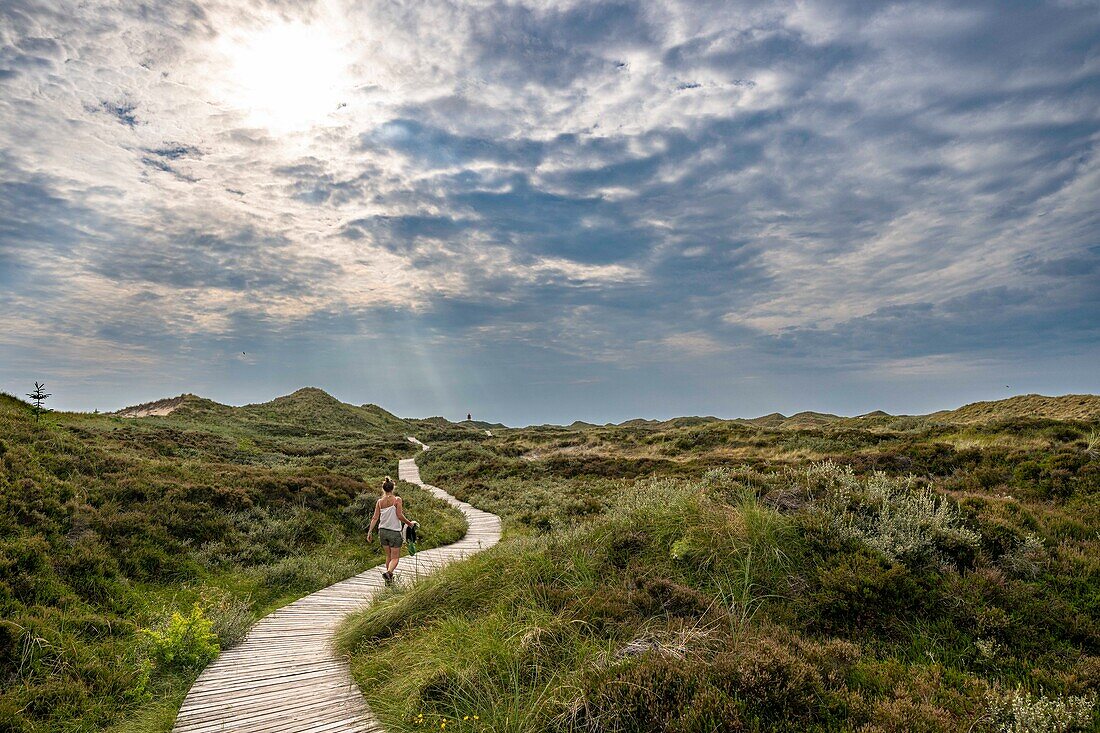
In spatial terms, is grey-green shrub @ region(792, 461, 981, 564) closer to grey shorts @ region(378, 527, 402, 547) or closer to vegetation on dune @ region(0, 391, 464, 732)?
grey shorts @ region(378, 527, 402, 547)

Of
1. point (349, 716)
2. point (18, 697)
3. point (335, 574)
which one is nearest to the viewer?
point (349, 716)

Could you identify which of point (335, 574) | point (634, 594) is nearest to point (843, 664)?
point (634, 594)

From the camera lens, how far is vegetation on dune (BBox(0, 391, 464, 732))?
6.67 meters

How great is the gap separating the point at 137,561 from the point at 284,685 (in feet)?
22.0

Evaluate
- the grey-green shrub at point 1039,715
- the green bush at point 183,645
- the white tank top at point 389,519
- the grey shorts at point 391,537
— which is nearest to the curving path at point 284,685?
the green bush at point 183,645

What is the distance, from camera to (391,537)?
10.9m

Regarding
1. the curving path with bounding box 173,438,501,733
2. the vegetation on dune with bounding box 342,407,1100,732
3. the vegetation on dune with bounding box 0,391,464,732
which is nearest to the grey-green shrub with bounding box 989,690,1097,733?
the vegetation on dune with bounding box 342,407,1100,732

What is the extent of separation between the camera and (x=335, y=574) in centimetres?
1201

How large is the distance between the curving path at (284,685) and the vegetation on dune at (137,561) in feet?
1.09

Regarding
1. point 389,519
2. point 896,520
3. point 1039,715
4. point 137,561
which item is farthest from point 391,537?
point 1039,715

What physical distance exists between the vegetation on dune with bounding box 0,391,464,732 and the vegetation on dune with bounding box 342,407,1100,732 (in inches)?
108

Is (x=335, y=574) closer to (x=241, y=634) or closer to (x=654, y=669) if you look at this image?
(x=241, y=634)

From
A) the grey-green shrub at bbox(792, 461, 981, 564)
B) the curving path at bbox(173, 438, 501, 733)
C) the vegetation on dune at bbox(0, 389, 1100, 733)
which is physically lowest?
the curving path at bbox(173, 438, 501, 733)

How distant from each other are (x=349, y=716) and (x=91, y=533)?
27.8ft
